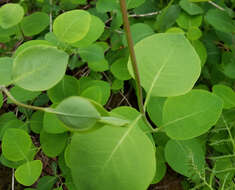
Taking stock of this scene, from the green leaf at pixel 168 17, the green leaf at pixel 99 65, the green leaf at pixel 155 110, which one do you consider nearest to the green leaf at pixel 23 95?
the green leaf at pixel 99 65

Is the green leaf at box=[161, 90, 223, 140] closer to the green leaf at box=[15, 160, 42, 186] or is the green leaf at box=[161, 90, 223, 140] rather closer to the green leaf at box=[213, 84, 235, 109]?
the green leaf at box=[213, 84, 235, 109]

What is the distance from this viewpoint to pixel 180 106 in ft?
2.36

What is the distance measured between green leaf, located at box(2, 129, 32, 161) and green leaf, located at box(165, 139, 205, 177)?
0.42m

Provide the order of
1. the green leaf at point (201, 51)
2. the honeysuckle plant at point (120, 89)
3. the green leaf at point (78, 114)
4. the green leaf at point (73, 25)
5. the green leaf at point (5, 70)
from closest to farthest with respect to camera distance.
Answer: the green leaf at point (78, 114)
the honeysuckle plant at point (120, 89)
the green leaf at point (5, 70)
the green leaf at point (73, 25)
the green leaf at point (201, 51)

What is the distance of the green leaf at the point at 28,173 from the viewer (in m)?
0.82

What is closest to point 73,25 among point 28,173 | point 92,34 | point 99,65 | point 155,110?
point 92,34

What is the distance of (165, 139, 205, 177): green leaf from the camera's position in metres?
0.81

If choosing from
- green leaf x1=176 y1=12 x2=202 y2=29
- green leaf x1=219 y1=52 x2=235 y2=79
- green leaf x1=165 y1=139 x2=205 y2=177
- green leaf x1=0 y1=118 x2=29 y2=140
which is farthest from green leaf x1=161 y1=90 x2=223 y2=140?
green leaf x1=0 y1=118 x2=29 y2=140

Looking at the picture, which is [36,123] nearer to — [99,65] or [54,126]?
[54,126]

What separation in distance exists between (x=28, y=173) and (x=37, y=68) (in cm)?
48

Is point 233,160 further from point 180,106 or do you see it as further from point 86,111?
point 86,111

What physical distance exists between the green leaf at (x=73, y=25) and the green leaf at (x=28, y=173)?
38 centimetres

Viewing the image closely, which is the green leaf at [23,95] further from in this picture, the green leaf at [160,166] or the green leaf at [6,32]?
the green leaf at [160,166]

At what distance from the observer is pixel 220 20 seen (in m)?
1.00
